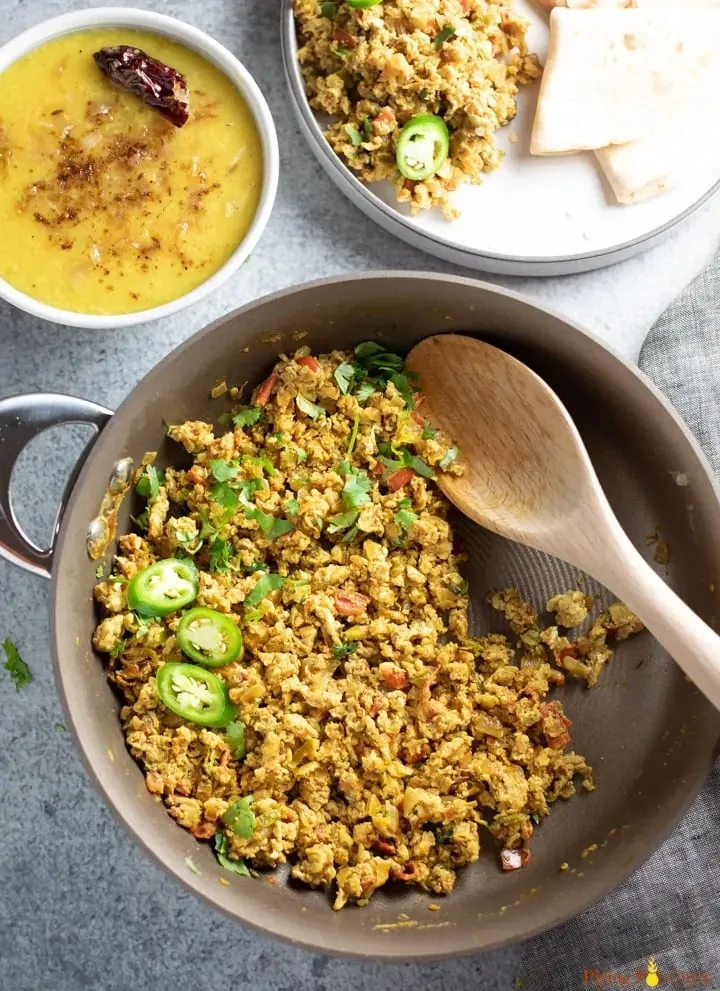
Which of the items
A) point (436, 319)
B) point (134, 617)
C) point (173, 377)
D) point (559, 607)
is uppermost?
point (436, 319)

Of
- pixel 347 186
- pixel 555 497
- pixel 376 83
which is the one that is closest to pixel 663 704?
pixel 555 497

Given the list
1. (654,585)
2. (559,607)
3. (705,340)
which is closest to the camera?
(654,585)

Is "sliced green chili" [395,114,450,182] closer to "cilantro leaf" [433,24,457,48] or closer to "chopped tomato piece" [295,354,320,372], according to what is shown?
"cilantro leaf" [433,24,457,48]

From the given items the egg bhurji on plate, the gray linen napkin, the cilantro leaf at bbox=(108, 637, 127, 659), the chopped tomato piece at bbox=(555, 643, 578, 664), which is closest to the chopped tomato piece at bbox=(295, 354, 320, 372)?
the egg bhurji on plate

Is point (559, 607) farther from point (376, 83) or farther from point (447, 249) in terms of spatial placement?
point (376, 83)

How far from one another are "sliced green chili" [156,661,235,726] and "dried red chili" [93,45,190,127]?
1027mm

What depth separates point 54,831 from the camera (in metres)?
2.12

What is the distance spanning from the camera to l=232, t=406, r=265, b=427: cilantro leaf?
2.03 metres

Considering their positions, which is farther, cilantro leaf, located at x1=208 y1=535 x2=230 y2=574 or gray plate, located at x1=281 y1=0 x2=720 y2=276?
gray plate, located at x1=281 y1=0 x2=720 y2=276

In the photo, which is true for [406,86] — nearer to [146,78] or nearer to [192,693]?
[146,78]

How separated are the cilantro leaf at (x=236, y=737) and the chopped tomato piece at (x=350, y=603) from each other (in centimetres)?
27

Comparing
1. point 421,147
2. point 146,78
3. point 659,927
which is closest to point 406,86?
point 421,147

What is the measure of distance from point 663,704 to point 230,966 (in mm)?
1016

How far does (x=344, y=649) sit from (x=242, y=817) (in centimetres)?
35
